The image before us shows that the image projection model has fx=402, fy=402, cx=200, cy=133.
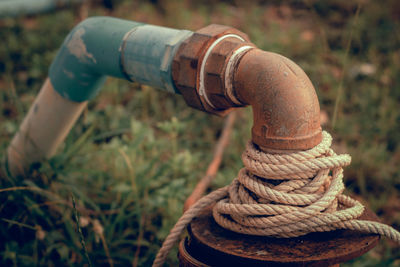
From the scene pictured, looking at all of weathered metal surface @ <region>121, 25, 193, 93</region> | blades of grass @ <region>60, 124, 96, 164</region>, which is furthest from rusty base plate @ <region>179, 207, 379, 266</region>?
blades of grass @ <region>60, 124, 96, 164</region>

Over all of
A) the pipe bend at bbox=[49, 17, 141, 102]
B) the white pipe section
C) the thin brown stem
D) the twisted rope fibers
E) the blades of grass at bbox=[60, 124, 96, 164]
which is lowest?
the thin brown stem

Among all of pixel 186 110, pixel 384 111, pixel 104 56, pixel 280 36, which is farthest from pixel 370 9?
pixel 104 56

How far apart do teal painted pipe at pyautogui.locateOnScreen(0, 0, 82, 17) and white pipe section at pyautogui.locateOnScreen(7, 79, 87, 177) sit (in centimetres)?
251

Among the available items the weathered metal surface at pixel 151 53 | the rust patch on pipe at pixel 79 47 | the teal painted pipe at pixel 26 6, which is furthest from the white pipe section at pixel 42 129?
the teal painted pipe at pixel 26 6

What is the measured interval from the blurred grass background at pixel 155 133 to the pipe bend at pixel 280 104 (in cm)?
55

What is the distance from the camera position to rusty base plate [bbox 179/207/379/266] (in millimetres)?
1021

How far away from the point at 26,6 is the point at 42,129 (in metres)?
2.68

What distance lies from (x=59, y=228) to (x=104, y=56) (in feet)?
2.99

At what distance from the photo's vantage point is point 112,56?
1522 mm

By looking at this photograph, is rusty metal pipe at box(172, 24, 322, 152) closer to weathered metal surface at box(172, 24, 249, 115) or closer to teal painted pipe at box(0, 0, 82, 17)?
weathered metal surface at box(172, 24, 249, 115)

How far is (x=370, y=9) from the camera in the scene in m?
3.95

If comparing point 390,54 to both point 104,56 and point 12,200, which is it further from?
point 12,200

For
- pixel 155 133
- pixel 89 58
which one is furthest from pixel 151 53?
pixel 155 133

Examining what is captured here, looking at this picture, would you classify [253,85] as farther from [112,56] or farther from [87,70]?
[87,70]
